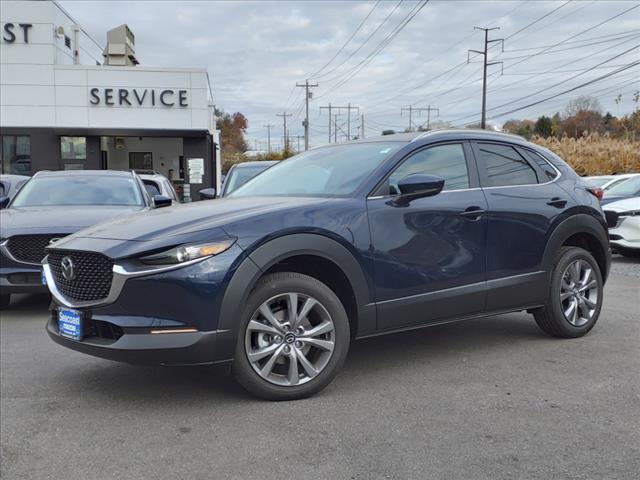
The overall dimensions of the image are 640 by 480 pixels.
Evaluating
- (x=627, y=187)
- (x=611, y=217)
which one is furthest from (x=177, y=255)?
(x=627, y=187)

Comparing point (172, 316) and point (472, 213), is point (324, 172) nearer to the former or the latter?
point (472, 213)

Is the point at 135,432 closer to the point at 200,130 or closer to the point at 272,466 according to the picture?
the point at 272,466

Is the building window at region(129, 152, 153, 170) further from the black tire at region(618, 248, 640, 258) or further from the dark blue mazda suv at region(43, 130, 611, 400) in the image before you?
the dark blue mazda suv at region(43, 130, 611, 400)

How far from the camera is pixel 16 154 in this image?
1047 inches

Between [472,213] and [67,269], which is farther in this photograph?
[472,213]

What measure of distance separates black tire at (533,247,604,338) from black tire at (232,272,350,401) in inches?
83.3

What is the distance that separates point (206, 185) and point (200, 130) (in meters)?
3.07

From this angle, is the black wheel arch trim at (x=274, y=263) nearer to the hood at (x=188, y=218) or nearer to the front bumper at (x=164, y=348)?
the front bumper at (x=164, y=348)

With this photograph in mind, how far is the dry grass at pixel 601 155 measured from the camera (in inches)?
1129

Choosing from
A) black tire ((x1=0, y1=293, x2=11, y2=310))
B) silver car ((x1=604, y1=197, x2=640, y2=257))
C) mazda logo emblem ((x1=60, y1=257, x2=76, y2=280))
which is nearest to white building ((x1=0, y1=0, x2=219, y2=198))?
silver car ((x1=604, y1=197, x2=640, y2=257))

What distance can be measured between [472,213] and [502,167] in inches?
28.0

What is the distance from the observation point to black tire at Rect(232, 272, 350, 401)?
3854 millimetres

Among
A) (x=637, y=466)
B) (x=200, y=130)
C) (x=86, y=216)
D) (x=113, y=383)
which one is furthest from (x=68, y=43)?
(x=637, y=466)

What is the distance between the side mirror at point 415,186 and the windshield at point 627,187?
29.5ft
